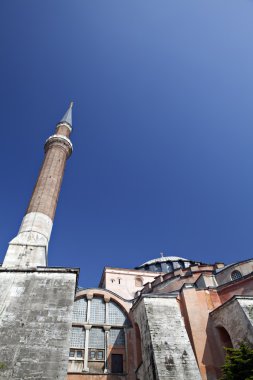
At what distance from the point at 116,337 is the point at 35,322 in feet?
22.3

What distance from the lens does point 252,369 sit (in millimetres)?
7375

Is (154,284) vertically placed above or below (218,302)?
above

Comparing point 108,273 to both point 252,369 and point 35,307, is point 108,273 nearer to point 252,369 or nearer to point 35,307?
point 35,307

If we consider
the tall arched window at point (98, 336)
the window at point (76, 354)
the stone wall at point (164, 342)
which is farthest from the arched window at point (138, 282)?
the stone wall at point (164, 342)

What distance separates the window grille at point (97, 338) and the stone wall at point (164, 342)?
2896 millimetres

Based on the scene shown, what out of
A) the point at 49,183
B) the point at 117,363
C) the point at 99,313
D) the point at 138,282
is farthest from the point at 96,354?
the point at 138,282

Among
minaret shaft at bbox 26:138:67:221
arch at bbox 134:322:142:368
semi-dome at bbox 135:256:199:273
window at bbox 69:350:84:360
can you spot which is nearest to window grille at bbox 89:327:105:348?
window at bbox 69:350:84:360

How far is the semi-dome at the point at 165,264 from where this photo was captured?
1002 inches

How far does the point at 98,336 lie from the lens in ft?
43.5

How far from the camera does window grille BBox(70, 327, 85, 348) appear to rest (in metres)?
12.7

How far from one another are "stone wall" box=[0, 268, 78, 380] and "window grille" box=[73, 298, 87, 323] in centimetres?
523

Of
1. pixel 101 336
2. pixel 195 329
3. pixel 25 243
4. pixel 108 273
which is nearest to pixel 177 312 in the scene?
pixel 195 329

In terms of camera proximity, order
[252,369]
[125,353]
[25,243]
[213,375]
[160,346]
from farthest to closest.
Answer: [125,353]
[25,243]
[213,375]
[160,346]
[252,369]

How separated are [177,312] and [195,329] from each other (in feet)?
4.28
